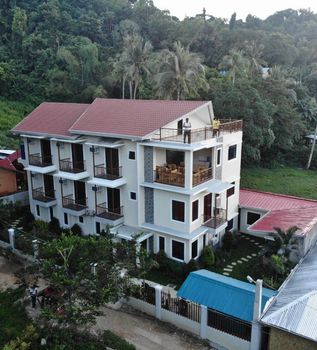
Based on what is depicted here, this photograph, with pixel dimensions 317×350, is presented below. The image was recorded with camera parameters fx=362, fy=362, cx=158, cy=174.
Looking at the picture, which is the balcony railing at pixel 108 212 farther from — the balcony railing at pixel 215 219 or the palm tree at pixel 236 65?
the palm tree at pixel 236 65

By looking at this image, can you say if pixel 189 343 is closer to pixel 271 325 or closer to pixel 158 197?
pixel 271 325

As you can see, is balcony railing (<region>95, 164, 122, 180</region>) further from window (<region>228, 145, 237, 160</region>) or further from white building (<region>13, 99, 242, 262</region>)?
window (<region>228, 145, 237, 160</region>)

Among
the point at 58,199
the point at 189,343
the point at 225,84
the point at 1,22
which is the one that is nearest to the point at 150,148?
the point at 58,199

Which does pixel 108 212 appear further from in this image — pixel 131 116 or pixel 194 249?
pixel 131 116

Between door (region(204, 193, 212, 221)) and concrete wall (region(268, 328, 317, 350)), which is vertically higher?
door (region(204, 193, 212, 221))

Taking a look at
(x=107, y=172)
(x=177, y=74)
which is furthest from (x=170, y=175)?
(x=177, y=74)

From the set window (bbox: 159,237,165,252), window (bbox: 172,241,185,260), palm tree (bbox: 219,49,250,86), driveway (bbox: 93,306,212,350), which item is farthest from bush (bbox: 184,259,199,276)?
palm tree (bbox: 219,49,250,86)

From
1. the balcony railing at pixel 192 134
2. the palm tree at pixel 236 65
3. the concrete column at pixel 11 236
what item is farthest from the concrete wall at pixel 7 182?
the palm tree at pixel 236 65
